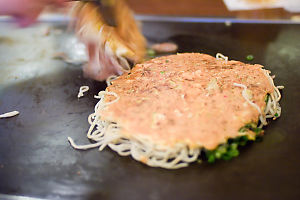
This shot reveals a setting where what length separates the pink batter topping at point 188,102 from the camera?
2.37m

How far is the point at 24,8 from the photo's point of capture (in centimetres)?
266

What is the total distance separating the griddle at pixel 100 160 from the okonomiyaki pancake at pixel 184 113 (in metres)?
0.10

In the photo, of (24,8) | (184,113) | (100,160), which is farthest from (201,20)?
(100,160)

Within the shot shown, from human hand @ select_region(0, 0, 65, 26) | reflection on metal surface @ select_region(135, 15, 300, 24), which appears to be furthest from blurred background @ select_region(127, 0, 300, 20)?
human hand @ select_region(0, 0, 65, 26)

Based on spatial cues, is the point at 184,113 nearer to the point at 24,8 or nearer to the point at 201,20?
the point at 24,8

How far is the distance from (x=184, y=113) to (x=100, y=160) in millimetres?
806

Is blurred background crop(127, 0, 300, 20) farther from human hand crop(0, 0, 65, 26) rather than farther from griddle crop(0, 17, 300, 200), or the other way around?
human hand crop(0, 0, 65, 26)

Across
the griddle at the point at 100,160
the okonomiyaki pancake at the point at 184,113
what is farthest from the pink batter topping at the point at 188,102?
the griddle at the point at 100,160

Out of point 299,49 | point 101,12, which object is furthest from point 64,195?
point 299,49

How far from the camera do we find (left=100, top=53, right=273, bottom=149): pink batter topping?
237cm

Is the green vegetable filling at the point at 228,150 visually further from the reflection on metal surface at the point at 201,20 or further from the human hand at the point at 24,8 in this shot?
the reflection on metal surface at the point at 201,20

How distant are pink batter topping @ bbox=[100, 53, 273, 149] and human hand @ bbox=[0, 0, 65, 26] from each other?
39.0 inches

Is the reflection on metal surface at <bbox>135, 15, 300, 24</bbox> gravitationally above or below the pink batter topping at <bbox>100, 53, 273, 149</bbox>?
above

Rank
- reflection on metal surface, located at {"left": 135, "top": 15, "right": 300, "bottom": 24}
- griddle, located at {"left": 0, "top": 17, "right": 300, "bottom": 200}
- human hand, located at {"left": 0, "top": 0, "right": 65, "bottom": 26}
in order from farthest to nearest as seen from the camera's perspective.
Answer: reflection on metal surface, located at {"left": 135, "top": 15, "right": 300, "bottom": 24} → human hand, located at {"left": 0, "top": 0, "right": 65, "bottom": 26} → griddle, located at {"left": 0, "top": 17, "right": 300, "bottom": 200}
